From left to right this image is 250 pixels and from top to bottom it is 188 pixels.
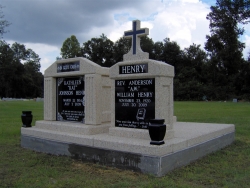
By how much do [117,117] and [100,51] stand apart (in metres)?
56.4

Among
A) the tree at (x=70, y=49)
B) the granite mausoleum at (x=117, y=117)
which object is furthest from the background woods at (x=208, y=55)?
the granite mausoleum at (x=117, y=117)

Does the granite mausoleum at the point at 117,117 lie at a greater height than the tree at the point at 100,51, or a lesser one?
lesser

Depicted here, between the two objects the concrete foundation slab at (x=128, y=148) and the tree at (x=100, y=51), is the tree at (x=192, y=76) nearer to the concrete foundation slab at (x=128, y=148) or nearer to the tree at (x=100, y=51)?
the tree at (x=100, y=51)

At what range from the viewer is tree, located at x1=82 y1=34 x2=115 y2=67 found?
61.1m

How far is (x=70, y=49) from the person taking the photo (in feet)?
217

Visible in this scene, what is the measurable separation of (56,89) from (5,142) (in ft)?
7.42

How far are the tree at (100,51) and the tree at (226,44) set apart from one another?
66.9ft

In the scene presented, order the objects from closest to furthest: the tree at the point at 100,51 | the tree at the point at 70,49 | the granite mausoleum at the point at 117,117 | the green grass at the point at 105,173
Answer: the green grass at the point at 105,173
the granite mausoleum at the point at 117,117
the tree at the point at 100,51
the tree at the point at 70,49

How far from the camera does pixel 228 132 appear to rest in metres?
8.23

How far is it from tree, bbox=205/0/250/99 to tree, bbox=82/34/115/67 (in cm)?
2039

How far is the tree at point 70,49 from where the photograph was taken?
65000 millimetres

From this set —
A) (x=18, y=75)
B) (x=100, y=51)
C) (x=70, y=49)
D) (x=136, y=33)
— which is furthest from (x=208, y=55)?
(x=136, y=33)

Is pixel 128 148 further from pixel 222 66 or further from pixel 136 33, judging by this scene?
pixel 222 66

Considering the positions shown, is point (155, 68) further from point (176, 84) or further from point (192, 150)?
point (176, 84)
